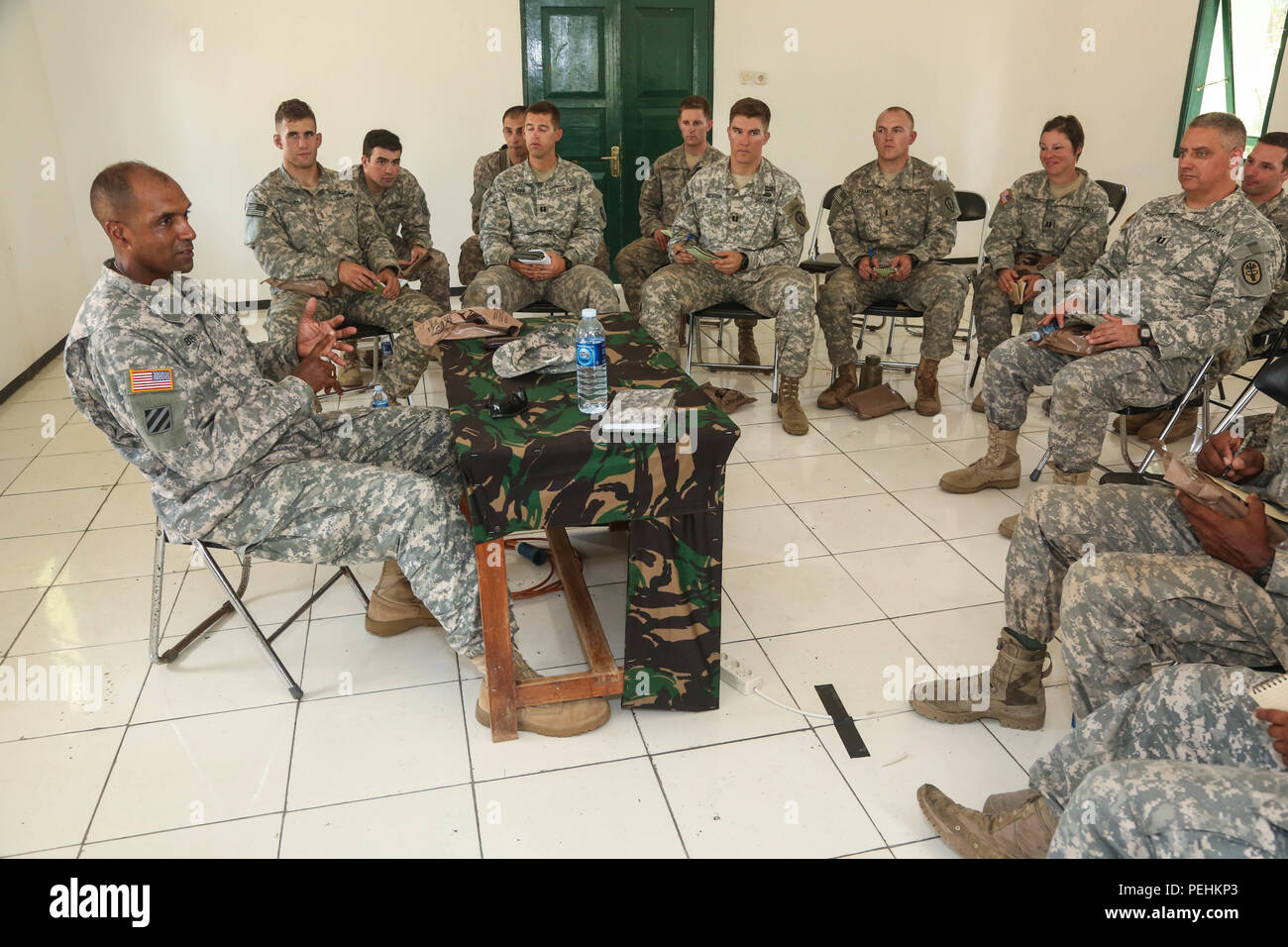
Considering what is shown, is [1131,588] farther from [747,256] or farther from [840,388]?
[747,256]

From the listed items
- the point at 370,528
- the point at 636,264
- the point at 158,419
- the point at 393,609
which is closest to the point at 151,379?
the point at 158,419

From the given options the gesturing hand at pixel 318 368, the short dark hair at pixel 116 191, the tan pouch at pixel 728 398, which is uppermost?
the short dark hair at pixel 116 191

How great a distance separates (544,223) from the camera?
4.65 meters

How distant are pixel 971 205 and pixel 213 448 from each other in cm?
437

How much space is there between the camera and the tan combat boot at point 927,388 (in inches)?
179

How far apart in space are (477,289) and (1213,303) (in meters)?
3.05

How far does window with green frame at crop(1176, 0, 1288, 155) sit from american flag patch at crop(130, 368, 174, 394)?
22.4 ft

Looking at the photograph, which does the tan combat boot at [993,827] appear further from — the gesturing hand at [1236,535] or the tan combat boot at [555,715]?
the tan combat boot at [555,715]

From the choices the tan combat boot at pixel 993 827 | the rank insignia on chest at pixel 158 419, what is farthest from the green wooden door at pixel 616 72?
the tan combat boot at pixel 993 827

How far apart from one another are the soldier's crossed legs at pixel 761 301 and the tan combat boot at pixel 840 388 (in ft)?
0.94

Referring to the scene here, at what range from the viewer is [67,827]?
2035 millimetres
